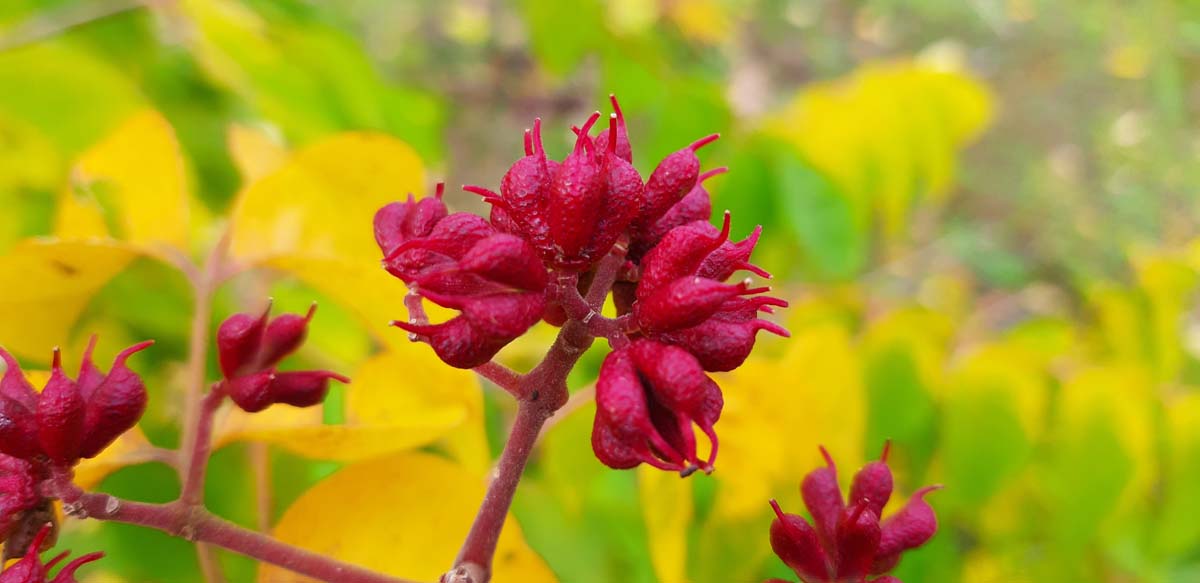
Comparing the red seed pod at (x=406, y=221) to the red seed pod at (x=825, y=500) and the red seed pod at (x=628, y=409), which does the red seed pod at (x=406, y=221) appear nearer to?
the red seed pod at (x=628, y=409)

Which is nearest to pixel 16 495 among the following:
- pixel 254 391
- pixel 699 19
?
pixel 254 391

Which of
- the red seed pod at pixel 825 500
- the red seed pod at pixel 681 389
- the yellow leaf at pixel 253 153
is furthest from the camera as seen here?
the yellow leaf at pixel 253 153

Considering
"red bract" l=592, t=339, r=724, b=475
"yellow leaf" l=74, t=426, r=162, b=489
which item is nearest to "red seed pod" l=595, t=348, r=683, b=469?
"red bract" l=592, t=339, r=724, b=475

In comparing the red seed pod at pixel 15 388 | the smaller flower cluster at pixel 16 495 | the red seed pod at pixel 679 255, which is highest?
the red seed pod at pixel 679 255

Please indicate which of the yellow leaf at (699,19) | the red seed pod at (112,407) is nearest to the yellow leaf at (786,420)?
the red seed pod at (112,407)

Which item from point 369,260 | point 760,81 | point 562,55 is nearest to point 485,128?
point 760,81

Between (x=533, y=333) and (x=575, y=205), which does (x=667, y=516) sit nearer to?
(x=575, y=205)

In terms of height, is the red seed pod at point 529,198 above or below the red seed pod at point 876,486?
above
